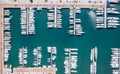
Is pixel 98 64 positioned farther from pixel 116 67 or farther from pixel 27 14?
pixel 27 14

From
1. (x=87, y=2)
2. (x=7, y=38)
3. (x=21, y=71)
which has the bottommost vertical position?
(x=21, y=71)

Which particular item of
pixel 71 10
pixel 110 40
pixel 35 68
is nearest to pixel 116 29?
pixel 110 40

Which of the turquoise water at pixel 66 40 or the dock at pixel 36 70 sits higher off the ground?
the turquoise water at pixel 66 40

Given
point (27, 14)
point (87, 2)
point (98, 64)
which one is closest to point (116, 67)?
point (98, 64)

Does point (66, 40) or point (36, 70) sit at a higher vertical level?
point (66, 40)

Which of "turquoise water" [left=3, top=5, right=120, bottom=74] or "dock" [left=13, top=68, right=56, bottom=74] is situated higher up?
"turquoise water" [left=3, top=5, right=120, bottom=74]

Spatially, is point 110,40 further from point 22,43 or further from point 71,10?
point 22,43

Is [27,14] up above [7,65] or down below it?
above
